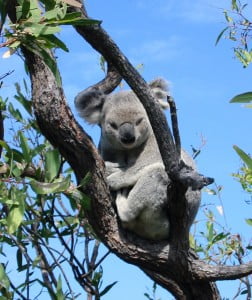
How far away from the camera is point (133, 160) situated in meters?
4.24

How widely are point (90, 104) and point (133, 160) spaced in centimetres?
50

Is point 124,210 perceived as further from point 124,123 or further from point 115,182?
point 124,123

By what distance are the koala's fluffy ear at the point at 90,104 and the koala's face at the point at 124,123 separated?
44 mm

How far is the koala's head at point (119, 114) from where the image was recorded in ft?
13.7

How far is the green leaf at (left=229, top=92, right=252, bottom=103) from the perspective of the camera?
1721mm

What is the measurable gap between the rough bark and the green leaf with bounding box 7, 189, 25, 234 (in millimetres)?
1022

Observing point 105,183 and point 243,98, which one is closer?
point 243,98

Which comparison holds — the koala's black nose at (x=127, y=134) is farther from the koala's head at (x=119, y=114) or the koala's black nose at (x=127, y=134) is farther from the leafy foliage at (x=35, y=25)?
the leafy foliage at (x=35, y=25)

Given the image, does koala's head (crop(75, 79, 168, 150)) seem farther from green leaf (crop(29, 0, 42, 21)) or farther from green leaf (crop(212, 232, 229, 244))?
green leaf (crop(29, 0, 42, 21))

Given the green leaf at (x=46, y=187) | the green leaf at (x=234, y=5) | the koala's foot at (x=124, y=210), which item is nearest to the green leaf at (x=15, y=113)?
the koala's foot at (x=124, y=210)

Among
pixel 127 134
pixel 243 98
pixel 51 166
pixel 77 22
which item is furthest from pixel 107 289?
pixel 243 98

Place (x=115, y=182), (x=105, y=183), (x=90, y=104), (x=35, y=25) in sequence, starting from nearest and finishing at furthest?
(x=35, y=25) → (x=105, y=183) → (x=115, y=182) → (x=90, y=104)

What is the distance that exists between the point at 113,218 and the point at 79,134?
659 mm

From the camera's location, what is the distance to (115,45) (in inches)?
130
